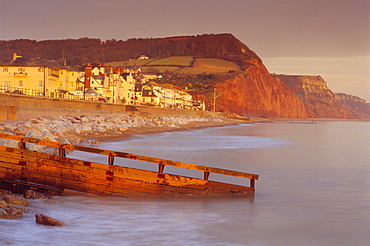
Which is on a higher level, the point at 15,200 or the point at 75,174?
the point at 75,174

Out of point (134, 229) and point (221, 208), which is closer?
point (134, 229)

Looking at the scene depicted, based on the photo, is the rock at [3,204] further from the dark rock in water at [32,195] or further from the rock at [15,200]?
the dark rock in water at [32,195]

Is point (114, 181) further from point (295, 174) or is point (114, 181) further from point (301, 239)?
point (295, 174)

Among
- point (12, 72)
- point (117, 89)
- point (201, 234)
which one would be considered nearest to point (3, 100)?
point (201, 234)

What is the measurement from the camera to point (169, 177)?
10.8 meters

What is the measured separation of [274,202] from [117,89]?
89565 millimetres

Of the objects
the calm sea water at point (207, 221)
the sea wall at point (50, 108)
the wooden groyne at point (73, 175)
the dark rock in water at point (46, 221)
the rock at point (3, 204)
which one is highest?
the sea wall at point (50, 108)

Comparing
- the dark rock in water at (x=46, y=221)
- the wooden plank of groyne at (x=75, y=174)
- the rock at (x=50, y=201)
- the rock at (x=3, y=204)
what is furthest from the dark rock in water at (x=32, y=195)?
the dark rock in water at (x=46, y=221)

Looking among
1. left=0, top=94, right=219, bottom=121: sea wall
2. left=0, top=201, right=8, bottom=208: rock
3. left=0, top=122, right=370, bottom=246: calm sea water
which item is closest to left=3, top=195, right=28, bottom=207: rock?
left=0, top=122, right=370, bottom=246: calm sea water

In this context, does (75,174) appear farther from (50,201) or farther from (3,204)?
(3,204)

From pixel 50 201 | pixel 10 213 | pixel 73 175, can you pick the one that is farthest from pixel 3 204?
pixel 73 175

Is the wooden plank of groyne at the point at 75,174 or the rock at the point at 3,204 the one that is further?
the wooden plank of groyne at the point at 75,174

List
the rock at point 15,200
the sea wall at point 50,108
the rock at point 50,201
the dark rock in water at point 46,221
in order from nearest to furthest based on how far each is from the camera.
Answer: the dark rock in water at point 46,221
the rock at point 15,200
the rock at point 50,201
the sea wall at point 50,108

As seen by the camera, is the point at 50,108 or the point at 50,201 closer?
the point at 50,201
